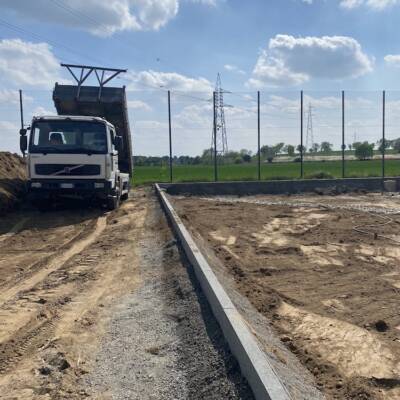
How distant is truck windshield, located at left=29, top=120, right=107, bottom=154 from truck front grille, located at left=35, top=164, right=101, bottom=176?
1.29ft

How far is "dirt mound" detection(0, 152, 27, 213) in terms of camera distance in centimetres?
1409

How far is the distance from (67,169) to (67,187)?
0.50 metres

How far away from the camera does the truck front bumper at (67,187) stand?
13625 millimetres

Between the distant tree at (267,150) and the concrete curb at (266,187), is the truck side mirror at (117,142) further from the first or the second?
the distant tree at (267,150)

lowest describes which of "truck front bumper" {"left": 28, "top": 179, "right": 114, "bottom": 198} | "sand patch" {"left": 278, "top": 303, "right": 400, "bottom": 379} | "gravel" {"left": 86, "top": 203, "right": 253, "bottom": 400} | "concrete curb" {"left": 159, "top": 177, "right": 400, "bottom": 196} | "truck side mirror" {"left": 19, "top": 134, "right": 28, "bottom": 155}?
"sand patch" {"left": 278, "top": 303, "right": 400, "bottom": 379}

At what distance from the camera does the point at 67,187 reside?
541 inches

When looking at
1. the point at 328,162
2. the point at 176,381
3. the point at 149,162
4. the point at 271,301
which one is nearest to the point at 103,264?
the point at 271,301

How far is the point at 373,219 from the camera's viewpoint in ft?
42.3

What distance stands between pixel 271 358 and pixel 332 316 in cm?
187

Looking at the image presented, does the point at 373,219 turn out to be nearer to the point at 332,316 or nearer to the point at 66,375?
the point at 332,316

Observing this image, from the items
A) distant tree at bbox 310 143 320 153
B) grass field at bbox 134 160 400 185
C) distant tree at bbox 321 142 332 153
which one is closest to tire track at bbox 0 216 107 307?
grass field at bbox 134 160 400 185

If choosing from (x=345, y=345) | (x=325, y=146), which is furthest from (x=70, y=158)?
(x=325, y=146)

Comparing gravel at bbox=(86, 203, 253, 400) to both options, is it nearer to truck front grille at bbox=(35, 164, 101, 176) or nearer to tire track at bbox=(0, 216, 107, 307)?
tire track at bbox=(0, 216, 107, 307)

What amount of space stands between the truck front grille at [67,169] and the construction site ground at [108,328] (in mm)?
4277
